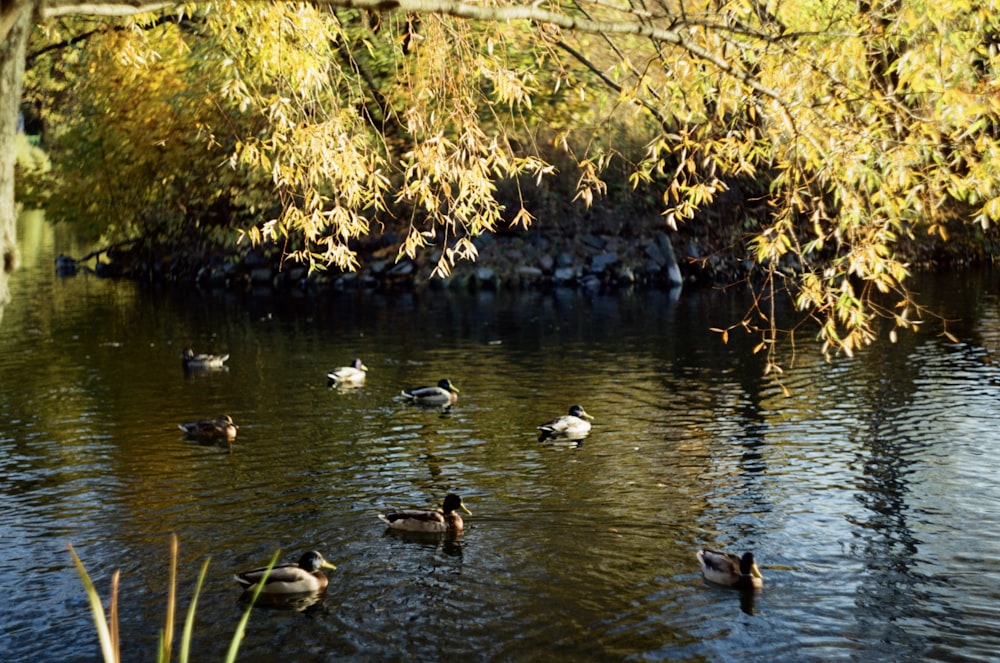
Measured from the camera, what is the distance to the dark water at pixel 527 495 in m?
12.4


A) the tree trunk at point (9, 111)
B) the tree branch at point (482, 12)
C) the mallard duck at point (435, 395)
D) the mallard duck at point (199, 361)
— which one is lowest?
the mallard duck at point (435, 395)

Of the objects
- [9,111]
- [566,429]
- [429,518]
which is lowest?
[429,518]

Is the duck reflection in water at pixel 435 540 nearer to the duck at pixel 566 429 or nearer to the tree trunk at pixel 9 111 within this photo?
the duck at pixel 566 429

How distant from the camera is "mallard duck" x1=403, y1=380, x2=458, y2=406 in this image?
78.5 ft

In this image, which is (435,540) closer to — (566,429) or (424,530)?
(424,530)

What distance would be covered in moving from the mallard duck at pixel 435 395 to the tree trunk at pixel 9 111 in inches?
633

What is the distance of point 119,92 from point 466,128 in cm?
3352

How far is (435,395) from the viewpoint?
2392 centimetres

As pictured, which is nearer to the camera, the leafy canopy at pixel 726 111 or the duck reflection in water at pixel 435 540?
the leafy canopy at pixel 726 111

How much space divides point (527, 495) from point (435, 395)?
699cm

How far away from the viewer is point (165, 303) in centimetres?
4244

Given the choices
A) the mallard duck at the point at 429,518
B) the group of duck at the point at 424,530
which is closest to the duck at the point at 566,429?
the group of duck at the point at 424,530

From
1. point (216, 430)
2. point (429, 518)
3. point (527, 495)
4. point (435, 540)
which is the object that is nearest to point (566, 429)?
point (527, 495)

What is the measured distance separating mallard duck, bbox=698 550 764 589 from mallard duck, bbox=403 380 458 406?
11133mm
